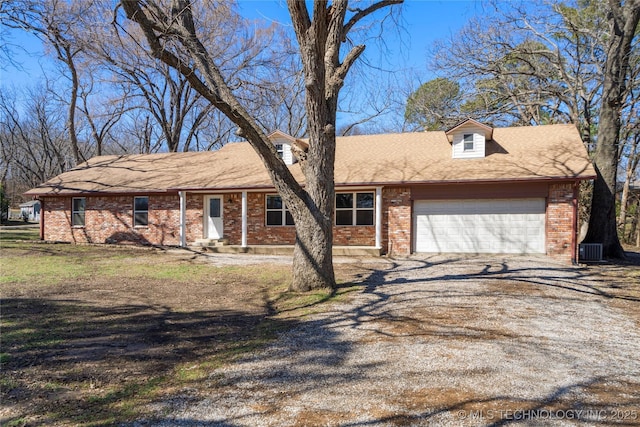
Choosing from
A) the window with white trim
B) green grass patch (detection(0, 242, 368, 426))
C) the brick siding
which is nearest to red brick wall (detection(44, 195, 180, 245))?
the brick siding

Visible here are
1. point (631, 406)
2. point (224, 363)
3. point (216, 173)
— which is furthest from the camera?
point (216, 173)

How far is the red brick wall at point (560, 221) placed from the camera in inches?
521

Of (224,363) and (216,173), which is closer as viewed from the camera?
(224,363)

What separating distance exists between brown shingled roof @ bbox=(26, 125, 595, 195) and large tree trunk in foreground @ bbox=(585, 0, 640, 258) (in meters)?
0.94

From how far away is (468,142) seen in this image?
15586 millimetres

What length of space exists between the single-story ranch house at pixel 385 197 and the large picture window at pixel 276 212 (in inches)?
1.7

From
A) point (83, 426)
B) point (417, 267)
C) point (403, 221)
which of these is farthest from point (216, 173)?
point (83, 426)

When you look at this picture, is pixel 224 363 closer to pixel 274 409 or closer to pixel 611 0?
pixel 274 409

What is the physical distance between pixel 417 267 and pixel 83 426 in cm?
984

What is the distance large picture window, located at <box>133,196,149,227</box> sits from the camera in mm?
18344

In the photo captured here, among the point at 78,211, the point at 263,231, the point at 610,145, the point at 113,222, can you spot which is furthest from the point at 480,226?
the point at 78,211

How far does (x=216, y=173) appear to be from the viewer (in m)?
18.2

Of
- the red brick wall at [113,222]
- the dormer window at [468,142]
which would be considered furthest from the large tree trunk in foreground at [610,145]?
the red brick wall at [113,222]

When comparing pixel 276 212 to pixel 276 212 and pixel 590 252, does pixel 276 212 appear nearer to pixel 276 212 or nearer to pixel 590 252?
pixel 276 212
